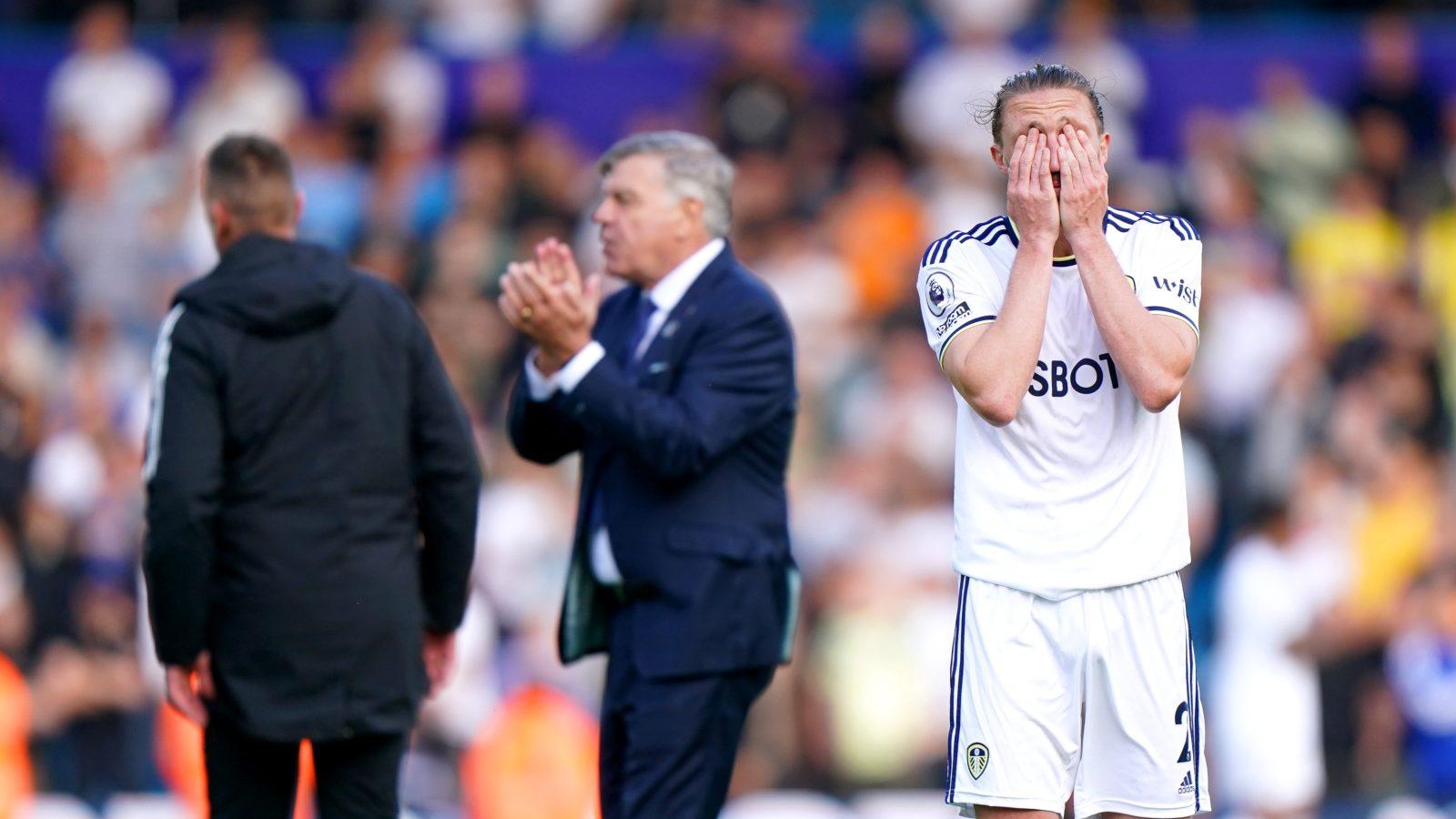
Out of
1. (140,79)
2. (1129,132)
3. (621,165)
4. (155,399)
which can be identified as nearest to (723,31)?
(1129,132)

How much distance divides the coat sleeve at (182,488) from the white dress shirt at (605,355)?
2.81 ft

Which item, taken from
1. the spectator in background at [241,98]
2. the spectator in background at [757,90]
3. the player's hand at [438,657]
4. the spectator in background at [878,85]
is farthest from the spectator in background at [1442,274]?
the player's hand at [438,657]

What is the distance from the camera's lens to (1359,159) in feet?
42.4

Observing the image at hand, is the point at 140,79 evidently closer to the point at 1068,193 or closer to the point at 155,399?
the point at 155,399

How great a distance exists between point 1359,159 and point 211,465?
9536 mm

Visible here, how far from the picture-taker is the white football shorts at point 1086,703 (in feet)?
15.0

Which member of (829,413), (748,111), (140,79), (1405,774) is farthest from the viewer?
Result: (140,79)

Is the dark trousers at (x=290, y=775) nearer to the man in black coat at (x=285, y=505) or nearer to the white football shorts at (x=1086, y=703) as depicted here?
the man in black coat at (x=285, y=505)

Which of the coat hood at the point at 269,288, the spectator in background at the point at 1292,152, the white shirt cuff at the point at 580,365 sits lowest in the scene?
the white shirt cuff at the point at 580,365

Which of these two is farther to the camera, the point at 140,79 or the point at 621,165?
the point at 140,79

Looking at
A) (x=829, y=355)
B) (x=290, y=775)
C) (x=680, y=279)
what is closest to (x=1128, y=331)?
(x=680, y=279)

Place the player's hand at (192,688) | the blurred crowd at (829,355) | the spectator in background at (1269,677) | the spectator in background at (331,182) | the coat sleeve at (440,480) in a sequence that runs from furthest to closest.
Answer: the spectator in background at (331,182)
the blurred crowd at (829,355)
the spectator in background at (1269,677)
the coat sleeve at (440,480)
the player's hand at (192,688)

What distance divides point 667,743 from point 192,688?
1.24 m

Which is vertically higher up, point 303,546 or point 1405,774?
point 303,546
